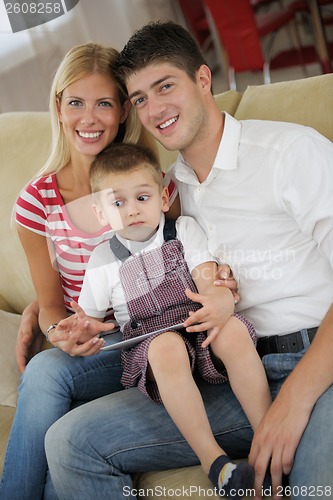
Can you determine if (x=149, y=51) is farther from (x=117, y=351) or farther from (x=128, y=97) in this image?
(x=117, y=351)

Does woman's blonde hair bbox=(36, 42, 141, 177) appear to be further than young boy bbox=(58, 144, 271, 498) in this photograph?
Yes

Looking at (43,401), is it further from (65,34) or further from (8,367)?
(65,34)

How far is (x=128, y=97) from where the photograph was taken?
1.14m

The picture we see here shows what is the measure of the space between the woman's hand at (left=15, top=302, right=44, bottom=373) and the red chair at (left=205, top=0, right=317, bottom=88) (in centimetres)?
62

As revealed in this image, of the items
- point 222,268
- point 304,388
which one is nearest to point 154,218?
point 222,268

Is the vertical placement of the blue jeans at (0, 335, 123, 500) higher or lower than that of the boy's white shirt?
lower

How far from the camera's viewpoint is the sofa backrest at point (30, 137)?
49.6 inches

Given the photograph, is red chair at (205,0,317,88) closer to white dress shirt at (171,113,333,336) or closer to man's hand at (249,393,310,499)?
white dress shirt at (171,113,333,336)
